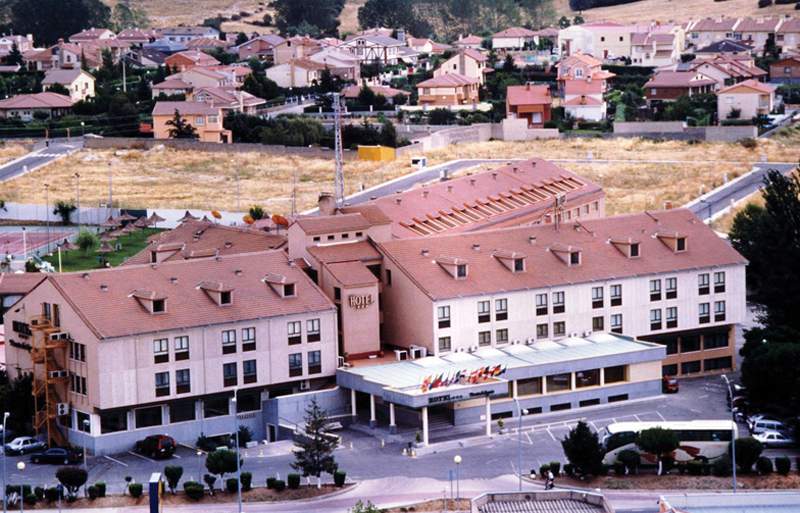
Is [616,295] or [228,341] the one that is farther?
[616,295]

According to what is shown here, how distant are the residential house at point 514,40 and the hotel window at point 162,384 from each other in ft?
424

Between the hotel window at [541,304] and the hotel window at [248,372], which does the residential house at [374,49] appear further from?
the hotel window at [248,372]

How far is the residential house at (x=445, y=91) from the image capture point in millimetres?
152250

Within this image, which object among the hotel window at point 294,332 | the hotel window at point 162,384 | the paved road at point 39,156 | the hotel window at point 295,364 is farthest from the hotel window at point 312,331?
the paved road at point 39,156

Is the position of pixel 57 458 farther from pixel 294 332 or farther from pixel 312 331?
pixel 312 331

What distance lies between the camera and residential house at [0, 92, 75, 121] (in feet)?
494

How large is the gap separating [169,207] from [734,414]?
56.5m

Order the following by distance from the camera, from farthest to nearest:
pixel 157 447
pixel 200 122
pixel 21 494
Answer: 1. pixel 200 122
2. pixel 157 447
3. pixel 21 494

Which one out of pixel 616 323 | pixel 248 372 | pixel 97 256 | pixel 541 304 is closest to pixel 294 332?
pixel 248 372

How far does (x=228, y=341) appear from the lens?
Answer: 6844cm

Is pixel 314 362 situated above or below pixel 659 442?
above

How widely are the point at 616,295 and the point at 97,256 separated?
37.7 meters

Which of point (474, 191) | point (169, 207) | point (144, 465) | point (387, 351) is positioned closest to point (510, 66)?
point (169, 207)

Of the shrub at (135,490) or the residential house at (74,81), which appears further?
the residential house at (74,81)
